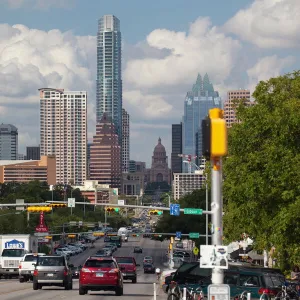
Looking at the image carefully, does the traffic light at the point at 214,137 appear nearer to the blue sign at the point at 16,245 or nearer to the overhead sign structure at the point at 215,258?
the overhead sign structure at the point at 215,258

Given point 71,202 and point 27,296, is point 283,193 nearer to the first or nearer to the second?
point 27,296

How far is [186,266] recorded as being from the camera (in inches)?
1512

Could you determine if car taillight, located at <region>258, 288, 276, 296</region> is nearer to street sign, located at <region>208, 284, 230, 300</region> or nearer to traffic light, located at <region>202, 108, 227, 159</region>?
street sign, located at <region>208, 284, 230, 300</region>

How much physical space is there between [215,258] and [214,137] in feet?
9.56

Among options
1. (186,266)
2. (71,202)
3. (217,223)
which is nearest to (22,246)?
(71,202)

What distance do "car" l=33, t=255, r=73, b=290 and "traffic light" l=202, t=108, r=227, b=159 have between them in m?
28.2

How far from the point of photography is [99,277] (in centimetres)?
4256

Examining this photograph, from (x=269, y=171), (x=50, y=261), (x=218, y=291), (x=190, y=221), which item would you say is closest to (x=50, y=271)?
(x=50, y=261)

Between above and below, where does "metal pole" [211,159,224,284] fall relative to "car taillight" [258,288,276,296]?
above

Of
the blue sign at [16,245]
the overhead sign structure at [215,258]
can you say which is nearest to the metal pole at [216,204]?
the overhead sign structure at [215,258]

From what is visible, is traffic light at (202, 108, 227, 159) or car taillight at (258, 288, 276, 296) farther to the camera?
car taillight at (258, 288, 276, 296)

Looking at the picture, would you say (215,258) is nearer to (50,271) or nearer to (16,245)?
(50,271)

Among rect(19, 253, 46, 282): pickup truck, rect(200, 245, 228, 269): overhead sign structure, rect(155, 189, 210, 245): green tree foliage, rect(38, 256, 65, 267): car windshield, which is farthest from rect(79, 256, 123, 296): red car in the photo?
rect(155, 189, 210, 245): green tree foliage

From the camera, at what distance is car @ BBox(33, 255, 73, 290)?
4612cm
